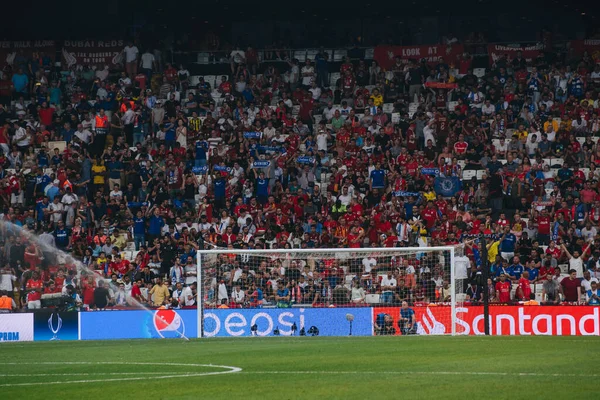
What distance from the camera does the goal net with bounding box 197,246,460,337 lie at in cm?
2677

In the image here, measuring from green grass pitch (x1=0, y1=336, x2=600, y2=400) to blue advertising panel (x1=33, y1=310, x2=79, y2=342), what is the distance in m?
5.00

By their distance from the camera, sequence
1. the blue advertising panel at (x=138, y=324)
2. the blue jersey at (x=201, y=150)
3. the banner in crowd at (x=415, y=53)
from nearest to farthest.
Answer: the blue advertising panel at (x=138, y=324), the blue jersey at (x=201, y=150), the banner in crowd at (x=415, y=53)

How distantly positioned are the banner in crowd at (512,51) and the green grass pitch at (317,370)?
723 inches

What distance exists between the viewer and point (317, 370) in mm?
15797

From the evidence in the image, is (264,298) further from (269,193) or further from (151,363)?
(151,363)

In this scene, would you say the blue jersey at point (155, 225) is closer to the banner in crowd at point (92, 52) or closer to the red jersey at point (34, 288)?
the red jersey at point (34, 288)

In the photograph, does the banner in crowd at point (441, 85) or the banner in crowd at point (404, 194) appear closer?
the banner in crowd at point (404, 194)

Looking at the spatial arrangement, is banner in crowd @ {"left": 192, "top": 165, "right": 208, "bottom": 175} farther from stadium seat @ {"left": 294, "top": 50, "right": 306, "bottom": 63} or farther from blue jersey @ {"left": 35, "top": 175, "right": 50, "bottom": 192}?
stadium seat @ {"left": 294, "top": 50, "right": 306, "bottom": 63}

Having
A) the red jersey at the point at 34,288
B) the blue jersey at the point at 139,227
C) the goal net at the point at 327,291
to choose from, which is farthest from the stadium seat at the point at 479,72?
the red jersey at the point at 34,288

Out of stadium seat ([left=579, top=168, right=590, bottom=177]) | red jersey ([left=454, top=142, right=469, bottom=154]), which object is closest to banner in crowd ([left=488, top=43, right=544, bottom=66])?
red jersey ([left=454, top=142, right=469, bottom=154])

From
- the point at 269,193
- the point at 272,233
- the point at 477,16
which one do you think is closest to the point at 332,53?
the point at 477,16

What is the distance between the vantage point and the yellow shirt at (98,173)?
117ft

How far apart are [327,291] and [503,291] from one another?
4.35 m

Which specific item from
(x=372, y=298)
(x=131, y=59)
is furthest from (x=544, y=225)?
(x=131, y=59)
